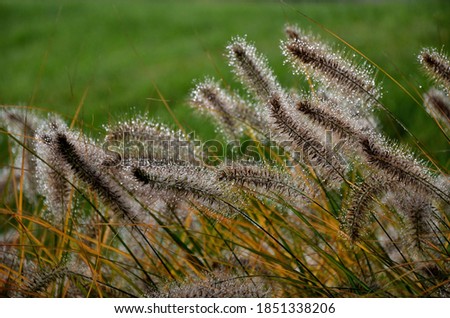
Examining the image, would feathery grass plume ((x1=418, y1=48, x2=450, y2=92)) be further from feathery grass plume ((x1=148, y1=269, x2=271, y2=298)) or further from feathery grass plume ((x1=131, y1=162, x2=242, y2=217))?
feathery grass plume ((x1=148, y1=269, x2=271, y2=298))

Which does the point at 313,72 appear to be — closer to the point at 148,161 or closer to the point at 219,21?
the point at 148,161

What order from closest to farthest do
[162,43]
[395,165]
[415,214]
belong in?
[395,165] → [415,214] → [162,43]

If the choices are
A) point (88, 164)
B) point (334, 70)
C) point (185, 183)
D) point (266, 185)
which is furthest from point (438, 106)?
point (88, 164)

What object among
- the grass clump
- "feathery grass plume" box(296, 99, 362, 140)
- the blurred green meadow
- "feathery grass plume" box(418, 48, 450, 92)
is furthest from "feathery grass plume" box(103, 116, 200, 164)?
the blurred green meadow

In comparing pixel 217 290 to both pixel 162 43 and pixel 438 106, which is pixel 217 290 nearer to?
pixel 438 106

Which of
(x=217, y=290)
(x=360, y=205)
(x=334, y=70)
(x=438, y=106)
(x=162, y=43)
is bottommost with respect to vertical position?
(x=217, y=290)
